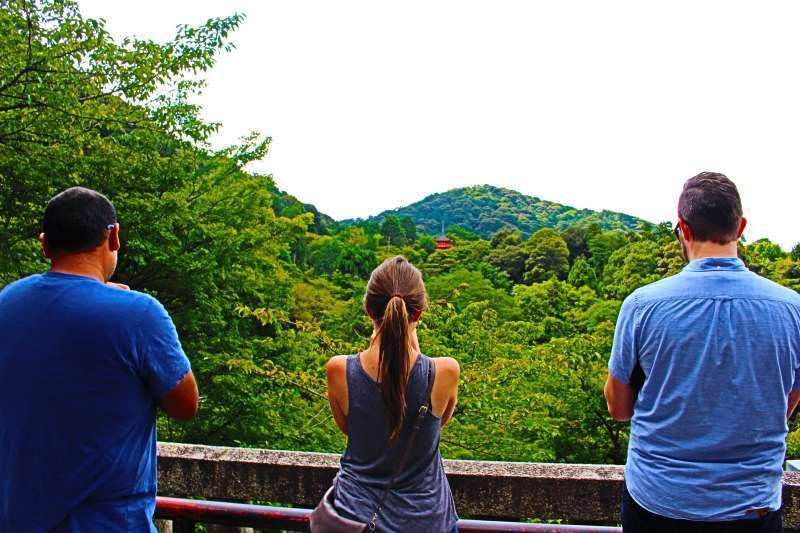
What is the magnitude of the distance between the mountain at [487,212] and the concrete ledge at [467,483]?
96.6 metres

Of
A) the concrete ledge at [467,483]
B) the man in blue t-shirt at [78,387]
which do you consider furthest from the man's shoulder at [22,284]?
the concrete ledge at [467,483]

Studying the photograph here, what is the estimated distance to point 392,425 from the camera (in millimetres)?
1771

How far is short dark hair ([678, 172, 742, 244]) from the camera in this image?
5.60ft

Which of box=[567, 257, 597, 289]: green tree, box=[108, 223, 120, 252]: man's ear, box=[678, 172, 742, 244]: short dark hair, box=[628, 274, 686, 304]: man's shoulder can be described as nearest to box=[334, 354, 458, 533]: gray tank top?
box=[628, 274, 686, 304]: man's shoulder

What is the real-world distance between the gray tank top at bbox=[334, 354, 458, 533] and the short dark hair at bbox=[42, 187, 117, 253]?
0.82 meters

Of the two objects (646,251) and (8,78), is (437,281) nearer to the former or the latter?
(646,251)

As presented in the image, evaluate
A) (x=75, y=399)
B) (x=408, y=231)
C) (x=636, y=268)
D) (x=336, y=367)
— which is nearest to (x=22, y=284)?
(x=75, y=399)

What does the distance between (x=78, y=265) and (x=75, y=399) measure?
371mm

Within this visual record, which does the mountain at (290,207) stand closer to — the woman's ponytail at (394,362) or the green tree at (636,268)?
the green tree at (636,268)

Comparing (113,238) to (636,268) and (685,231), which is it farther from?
(636,268)

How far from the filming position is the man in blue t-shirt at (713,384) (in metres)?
1.62

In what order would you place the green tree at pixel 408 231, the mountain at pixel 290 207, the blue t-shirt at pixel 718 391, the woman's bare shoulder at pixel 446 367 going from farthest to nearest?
the green tree at pixel 408 231, the mountain at pixel 290 207, the woman's bare shoulder at pixel 446 367, the blue t-shirt at pixel 718 391

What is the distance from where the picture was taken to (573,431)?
1041 centimetres

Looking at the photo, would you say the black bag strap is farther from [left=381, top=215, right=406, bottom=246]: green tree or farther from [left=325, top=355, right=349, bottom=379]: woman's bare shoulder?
[left=381, top=215, right=406, bottom=246]: green tree
